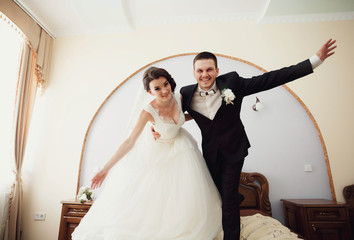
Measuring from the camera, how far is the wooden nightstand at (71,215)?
260 centimetres

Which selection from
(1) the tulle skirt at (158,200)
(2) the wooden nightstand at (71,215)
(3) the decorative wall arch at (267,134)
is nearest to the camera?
(1) the tulle skirt at (158,200)

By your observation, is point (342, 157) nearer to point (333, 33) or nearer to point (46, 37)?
point (333, 33)

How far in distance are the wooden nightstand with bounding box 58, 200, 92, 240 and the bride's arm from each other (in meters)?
1.50

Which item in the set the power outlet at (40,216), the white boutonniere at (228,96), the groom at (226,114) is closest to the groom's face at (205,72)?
the groom at (226,114)

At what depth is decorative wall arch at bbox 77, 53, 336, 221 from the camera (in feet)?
9.20

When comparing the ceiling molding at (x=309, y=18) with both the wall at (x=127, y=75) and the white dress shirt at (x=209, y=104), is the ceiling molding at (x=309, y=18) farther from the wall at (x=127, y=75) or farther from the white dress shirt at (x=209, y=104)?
the white dress shirt at (x=209, y=104)

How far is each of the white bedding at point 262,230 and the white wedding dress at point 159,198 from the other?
47cm

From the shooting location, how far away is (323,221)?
7.71 ft

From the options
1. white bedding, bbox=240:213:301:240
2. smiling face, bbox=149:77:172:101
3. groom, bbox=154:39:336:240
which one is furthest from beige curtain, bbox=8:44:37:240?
white bedding, bbox=240:213:301:240

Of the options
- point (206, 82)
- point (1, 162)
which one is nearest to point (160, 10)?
point (206, 82)

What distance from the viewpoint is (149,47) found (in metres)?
3.48

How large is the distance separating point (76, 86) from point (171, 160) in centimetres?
272

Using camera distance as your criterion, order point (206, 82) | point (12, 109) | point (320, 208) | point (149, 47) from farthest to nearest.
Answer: point (149, 47) → point (12, 109) → point (320, 208) → point (206, 82)

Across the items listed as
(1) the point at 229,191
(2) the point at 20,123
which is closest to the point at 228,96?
(1) the point at 229,191
